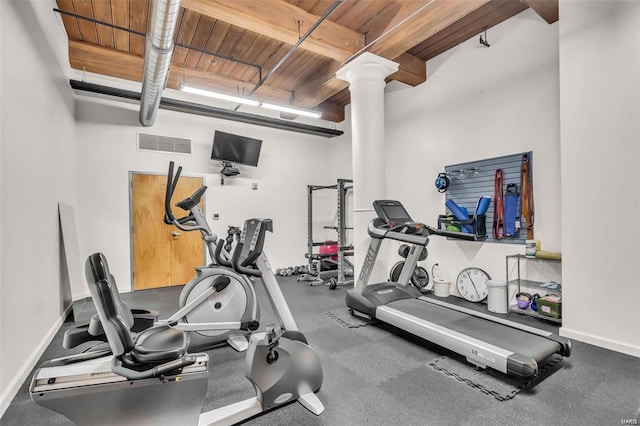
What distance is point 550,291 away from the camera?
3.69 m

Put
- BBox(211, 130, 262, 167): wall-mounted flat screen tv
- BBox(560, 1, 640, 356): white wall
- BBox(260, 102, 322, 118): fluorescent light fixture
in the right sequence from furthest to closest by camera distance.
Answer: BBox(211, 130, 262, 167): wall-mounted flat screen tv, BBox(260, 102, 322, 118): fluorescent light fixture, BBox(560, 1, 640, 356): white wall

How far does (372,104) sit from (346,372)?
3.83 meters

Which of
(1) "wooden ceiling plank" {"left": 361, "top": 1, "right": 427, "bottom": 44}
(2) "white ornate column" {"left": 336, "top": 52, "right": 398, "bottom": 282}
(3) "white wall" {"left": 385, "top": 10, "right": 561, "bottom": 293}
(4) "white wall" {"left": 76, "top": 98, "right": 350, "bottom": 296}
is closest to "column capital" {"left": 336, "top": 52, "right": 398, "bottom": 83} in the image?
(2) "white ornate column" {"left": 336, "top": 52, "right": 398, "bottom": 282}

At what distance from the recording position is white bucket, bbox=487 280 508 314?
12.7ft

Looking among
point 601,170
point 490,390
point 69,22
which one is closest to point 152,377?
point 490,390

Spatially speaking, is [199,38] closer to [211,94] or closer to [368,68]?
[211,94]

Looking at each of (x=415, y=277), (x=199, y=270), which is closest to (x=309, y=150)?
(x=415, y=277)

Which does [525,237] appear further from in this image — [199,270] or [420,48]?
[199,270]

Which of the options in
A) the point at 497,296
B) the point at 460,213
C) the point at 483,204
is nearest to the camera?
the point at 497,296

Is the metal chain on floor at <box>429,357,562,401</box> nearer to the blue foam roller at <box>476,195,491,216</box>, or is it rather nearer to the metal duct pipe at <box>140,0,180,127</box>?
the blue foam roller at <box>476,195,491,216</box>

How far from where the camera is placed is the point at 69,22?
4.21 m

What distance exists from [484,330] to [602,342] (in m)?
1.20

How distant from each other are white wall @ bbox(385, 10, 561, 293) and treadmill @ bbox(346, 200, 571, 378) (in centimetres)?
146

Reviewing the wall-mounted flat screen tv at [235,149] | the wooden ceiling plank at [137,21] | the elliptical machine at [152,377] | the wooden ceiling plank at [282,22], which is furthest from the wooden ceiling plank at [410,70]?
the elliptical machine at [152,377]
